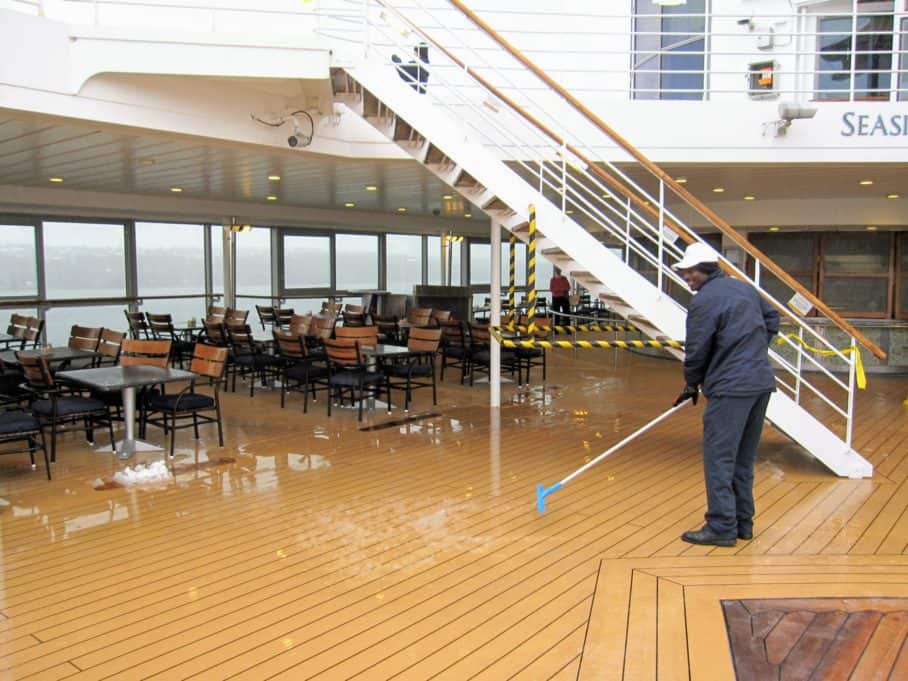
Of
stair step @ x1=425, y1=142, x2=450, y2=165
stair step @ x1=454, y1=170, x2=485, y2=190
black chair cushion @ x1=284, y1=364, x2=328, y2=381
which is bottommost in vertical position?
black chair cushion @ x1=284, y1=364, x2=328, y2=381

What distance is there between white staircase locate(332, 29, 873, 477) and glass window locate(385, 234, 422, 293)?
12.8 metres

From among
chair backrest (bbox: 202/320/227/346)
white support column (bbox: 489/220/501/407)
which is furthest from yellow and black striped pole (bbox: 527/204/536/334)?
chair backrest (bbox: 202/320/227/346)

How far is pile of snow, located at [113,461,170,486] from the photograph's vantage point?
573cm

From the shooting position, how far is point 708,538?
14.6ft

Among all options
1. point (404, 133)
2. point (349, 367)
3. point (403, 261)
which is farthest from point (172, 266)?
point (404, 133)

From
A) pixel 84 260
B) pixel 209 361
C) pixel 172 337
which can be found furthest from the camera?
pixel 84 260

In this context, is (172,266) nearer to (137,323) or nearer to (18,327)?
(137,323)

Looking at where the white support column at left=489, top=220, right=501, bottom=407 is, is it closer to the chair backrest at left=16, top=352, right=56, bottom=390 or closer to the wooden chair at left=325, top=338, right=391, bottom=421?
the wooden chair at left=325, top=338, right=391, bottom=421

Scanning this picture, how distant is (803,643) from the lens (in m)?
3.30

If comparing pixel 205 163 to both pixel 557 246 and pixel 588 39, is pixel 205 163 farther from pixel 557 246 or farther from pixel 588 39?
pixel 588 39

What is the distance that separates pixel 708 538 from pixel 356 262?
50.2ft

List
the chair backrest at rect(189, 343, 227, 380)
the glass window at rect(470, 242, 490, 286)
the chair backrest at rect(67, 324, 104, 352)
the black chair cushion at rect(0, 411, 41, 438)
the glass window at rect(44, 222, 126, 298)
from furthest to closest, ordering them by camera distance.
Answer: the glass window at rect(470, 242, 490, 286) < the glass window at rect(44, 222, 126, 298) < the chair backrest at rect(67, 324, 104, 352) < the chair backrest at rect(189, 343, 227, 380) < the black chair cushion at rect(0, 411, 41, 438)

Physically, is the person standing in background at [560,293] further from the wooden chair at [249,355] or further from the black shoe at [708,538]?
the black shoe at [708,538]

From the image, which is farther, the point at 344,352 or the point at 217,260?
the point at 217,260
